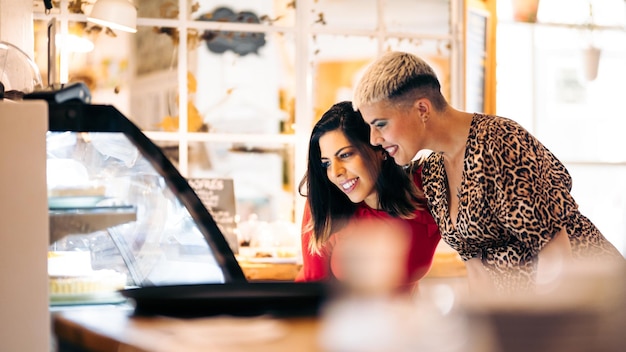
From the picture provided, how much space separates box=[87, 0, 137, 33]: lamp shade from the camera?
3443 mm

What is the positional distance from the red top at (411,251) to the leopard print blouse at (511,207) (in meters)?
0.24

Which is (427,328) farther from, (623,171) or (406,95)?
(623,171)

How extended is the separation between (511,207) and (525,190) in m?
0.06

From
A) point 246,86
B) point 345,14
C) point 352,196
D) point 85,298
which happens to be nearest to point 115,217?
point 85,298

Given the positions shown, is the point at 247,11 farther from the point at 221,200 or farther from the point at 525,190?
the point at 525,190

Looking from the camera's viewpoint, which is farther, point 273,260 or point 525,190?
point 273,260

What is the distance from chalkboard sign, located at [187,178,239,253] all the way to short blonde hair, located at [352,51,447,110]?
1924 mm

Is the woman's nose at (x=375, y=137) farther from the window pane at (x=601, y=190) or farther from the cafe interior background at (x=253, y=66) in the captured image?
the window pane at (x=601, y=190)

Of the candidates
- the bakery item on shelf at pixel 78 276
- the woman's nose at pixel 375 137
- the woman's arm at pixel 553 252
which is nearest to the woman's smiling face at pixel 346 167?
the woman's nose at pixel 375 137

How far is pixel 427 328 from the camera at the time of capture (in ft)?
1.87

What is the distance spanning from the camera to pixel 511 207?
219 cm

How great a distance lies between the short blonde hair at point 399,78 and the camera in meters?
2.33

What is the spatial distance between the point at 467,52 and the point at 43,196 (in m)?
3.82

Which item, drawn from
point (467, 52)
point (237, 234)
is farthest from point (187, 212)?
point (467, 52)
